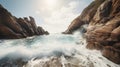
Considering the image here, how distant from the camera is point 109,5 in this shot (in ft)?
54.7

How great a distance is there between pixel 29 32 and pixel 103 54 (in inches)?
1185

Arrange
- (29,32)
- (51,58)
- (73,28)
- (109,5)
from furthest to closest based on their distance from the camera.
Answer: (29,32) < (73,28) < (109,5) < (51,58)

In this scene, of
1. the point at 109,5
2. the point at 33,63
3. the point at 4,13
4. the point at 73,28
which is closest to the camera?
the point at 33,63

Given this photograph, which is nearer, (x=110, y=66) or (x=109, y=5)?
(x=110, y=66)

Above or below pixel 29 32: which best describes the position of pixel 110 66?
below

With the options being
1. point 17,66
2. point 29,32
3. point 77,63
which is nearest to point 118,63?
point 77,63

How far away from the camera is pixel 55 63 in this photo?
9875 millimetres

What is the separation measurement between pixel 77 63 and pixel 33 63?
13.3 ft

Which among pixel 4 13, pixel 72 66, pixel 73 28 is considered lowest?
pixel 72 66

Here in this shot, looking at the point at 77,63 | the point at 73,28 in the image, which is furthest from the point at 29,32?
the point at 77,63

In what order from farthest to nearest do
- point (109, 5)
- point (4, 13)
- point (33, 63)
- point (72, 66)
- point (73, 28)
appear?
point (73, 28)
point (4, 13)
point (109, 5)
point (33, 63)
point (72, 66)

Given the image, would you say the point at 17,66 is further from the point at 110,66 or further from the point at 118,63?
the point at 118,63

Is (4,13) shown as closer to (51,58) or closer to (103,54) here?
(51,58)

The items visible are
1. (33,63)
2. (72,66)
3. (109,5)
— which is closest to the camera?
(72,66)
